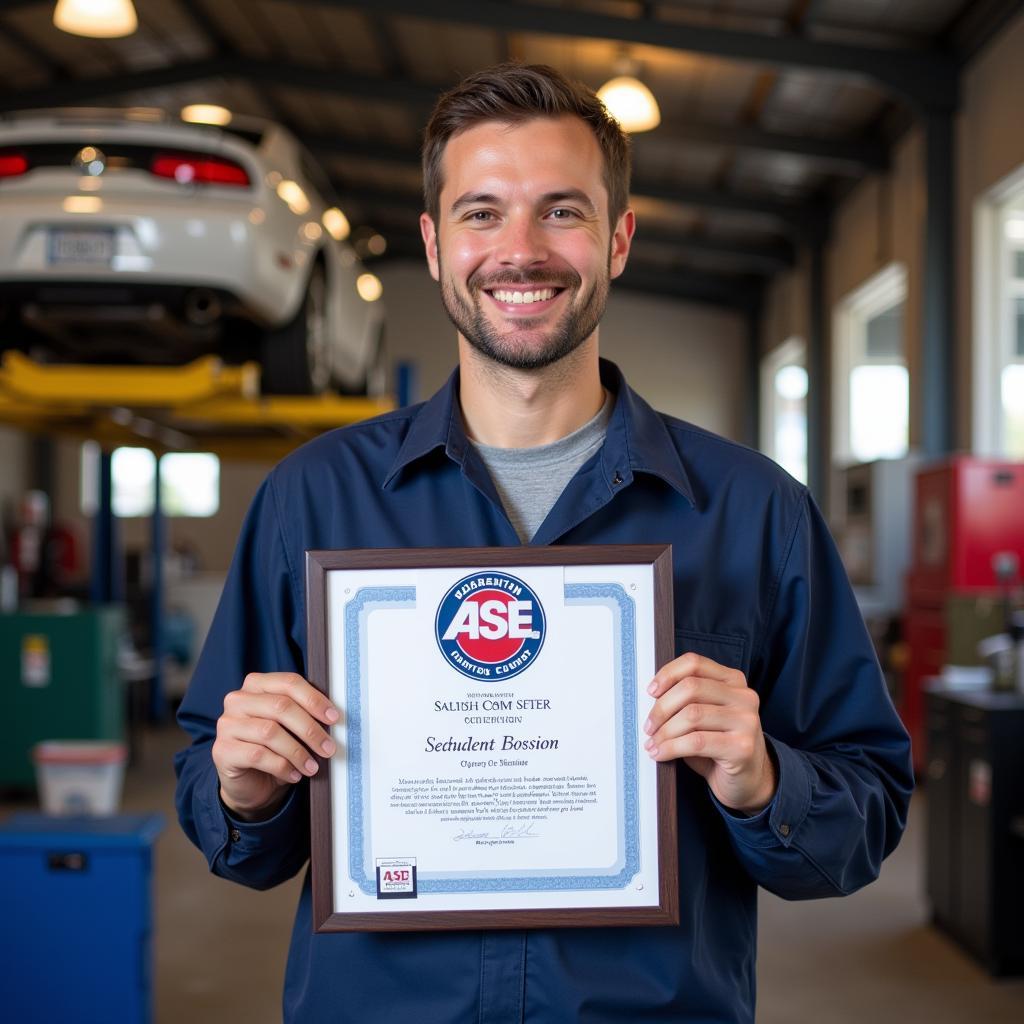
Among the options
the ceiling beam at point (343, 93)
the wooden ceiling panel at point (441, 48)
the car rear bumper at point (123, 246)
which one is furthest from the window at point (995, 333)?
the car rear bumper at point (123, 246)

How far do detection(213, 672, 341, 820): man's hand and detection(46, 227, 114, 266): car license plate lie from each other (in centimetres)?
361

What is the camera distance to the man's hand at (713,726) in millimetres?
1232

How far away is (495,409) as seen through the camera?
4.90 feet

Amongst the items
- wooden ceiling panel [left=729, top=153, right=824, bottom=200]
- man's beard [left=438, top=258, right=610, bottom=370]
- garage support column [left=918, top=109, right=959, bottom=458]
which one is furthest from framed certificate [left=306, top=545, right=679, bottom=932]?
wooden ceiling panel [left=729, top=153, right=824, bottom=200]

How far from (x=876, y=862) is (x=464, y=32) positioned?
9518 mm

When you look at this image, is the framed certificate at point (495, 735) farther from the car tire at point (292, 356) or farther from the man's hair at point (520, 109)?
the car tire at point (292, 356)

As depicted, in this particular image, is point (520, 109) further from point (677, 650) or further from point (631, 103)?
point (631, 103)

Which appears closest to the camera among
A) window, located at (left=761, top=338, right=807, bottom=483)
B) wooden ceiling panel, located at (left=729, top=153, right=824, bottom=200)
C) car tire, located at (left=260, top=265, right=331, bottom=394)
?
car tire, located at (left=260, top=265, right=331, bottom=394)

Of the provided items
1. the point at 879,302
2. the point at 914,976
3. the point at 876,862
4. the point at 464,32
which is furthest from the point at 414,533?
the point at 879,302

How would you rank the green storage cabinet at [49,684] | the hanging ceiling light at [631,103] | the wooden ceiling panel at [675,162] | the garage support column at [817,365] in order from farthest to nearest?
the garage support column at [817,365]
the wooden ceiling panel at [675,162]
the hanging ceiling light at [631,103]
the green storage cabinet at [49,684]

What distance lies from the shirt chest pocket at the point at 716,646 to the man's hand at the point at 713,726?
0.13 m

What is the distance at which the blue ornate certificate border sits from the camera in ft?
4.22

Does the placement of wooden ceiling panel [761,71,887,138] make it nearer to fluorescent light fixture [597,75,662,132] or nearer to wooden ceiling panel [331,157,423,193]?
fluorescent light fixture [597,75,662,132]

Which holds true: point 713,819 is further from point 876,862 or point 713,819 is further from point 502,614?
point 502,614
